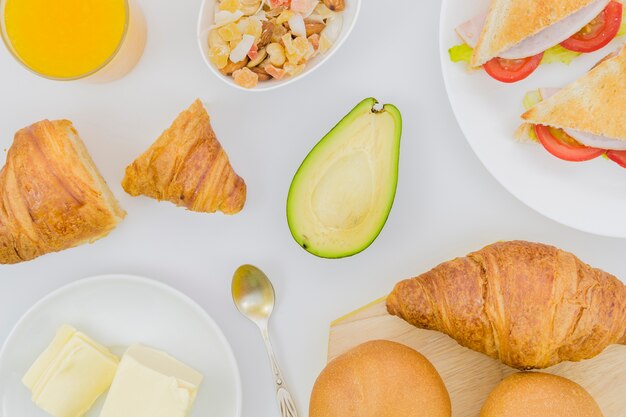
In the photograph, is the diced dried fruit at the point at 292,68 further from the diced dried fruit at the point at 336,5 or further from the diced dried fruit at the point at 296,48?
the diced dried fruit at the point at 336,5

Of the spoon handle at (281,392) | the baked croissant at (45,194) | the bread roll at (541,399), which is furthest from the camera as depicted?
the spoon handle at (281,392)

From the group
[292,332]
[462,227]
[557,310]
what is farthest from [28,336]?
[557,310]

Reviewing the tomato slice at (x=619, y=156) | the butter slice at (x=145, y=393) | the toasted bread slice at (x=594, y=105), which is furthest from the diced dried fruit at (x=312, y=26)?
the butter slice at (x=145, y=393)

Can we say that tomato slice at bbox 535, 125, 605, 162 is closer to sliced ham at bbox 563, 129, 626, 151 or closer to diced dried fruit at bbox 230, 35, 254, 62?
sliced ham at bbox 563, 129, 626, 151

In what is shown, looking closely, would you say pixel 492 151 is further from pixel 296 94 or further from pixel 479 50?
pixel 296 94

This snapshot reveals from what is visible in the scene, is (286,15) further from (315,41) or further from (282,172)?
(282,172)

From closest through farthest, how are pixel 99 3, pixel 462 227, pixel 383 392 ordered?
pixel 383 392
pixel 99 3
pixel 462 227

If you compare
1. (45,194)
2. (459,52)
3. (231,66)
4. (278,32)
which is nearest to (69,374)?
(45,194)
